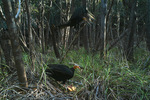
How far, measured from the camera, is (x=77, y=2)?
27.6 ft

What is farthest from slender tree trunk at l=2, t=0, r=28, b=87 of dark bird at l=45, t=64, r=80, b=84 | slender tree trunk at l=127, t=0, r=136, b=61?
slender tree trunk at l=127, t=0, r=136, b=61

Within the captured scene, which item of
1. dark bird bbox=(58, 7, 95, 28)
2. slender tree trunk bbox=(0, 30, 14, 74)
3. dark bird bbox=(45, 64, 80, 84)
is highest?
dark bird bbox=(58, 7, 95, 28)

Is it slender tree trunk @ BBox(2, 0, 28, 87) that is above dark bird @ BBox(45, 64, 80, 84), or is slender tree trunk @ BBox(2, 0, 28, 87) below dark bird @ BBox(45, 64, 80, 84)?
above

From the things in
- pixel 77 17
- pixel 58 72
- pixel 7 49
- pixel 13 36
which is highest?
pixel 77 17

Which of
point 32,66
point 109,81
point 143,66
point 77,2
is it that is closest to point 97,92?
point 109,81

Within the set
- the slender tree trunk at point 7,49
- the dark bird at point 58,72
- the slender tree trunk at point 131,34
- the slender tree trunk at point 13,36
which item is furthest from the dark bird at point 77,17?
the slender tree trunk at point 13,36

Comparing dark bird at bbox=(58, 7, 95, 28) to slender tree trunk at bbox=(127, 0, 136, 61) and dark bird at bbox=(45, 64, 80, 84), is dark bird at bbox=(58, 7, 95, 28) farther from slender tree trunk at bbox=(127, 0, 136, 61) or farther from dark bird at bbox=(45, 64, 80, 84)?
dark bird at bbox=(45, 64, 80, 84)

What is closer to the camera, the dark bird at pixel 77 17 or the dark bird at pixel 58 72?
the dark bird at pixel 58 72

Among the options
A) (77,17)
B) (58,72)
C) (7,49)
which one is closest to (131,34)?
(77,17)

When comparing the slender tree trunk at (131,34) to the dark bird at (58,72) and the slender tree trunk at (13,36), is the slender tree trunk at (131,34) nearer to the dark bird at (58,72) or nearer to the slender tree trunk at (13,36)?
the dark bird at (58,72)

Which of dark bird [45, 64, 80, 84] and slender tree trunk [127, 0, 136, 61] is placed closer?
dark bird [45, 64, 80, 84]

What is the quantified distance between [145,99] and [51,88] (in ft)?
4.89

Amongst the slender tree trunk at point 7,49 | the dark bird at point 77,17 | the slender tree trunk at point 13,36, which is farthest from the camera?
the dark bird at point 77,17

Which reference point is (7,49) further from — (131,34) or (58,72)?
(131,34)
